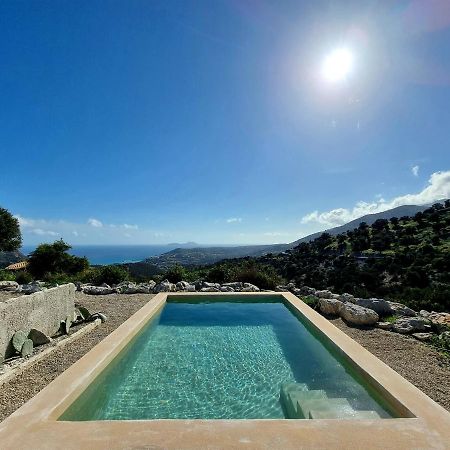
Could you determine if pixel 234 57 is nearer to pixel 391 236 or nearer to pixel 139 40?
pixel 139 40

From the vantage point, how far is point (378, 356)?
16.1 ft

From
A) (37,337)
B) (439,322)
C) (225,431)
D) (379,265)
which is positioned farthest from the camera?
(379,265)

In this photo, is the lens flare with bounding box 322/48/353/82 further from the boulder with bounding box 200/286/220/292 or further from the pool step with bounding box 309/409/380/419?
the pool step with bounding box 309/409/380/419

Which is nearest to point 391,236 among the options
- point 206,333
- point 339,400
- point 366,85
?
point 366,85

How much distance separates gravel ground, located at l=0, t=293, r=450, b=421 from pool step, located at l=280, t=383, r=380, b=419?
3.43 ft

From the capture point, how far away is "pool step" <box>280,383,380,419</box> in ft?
10.2

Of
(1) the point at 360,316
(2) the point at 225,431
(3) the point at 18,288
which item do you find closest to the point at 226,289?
(1) the point at 360,316

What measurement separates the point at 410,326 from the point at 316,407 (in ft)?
13.6

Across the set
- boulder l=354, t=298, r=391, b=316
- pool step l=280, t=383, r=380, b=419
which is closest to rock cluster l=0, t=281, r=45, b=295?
pool step l=280, t=383, r=380, b=419

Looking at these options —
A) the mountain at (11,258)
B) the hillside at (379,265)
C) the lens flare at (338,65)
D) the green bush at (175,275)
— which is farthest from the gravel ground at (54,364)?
the mountain at (11,258)

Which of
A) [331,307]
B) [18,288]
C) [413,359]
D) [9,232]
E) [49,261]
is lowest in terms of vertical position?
[413,359]

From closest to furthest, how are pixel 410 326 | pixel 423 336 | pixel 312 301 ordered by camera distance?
pixel 423 336
pixel 410 326
pixel 312 301

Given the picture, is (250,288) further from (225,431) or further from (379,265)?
(379,265)

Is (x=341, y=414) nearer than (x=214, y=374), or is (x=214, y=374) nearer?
(x=341, y=414)
